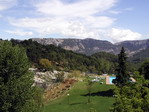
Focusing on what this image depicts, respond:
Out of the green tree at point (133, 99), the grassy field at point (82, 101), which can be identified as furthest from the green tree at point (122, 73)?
the green tree at point (133, 99)

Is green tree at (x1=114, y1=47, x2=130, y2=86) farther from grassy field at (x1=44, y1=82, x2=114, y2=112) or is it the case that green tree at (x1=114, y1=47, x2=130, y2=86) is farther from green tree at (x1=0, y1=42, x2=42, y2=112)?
green tree at (x1=0, y1=42, x2=42, y2=112)

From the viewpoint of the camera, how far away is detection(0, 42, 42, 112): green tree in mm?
16578

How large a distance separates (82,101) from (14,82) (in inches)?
1315

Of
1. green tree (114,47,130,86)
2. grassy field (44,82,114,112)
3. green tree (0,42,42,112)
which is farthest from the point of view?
green tree (114,47,130,86)

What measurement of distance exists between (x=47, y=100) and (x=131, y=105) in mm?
43921

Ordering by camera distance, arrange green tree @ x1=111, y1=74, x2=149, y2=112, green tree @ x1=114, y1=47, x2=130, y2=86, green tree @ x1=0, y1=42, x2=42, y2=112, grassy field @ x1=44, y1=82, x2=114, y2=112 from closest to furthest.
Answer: green tree @ x1=111, y1=74, x2=149, y2=112 < green tree @ x1=0, y1=42, x2=42, y2=112 < grassy field @ x1=44, y1=82, x2=114, y2=112 < green tree @ x1=114, y1=47, x2=130, y2=86

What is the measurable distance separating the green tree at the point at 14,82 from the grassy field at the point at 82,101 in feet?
82.7

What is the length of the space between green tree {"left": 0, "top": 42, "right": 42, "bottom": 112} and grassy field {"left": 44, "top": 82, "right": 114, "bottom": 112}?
992 inches

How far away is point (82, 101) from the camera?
4853 cm

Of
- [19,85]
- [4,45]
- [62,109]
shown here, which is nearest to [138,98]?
[19,85]

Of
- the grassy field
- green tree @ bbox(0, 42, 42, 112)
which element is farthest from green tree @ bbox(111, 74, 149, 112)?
the grassy field

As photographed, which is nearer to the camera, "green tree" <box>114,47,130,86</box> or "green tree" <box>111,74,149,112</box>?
"green tree" <box>111,74,149,112</box>

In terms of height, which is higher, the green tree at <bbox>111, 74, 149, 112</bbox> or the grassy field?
the green tree at <bbox>111, 74, 149, 112</bbox>

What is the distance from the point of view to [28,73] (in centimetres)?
1889
